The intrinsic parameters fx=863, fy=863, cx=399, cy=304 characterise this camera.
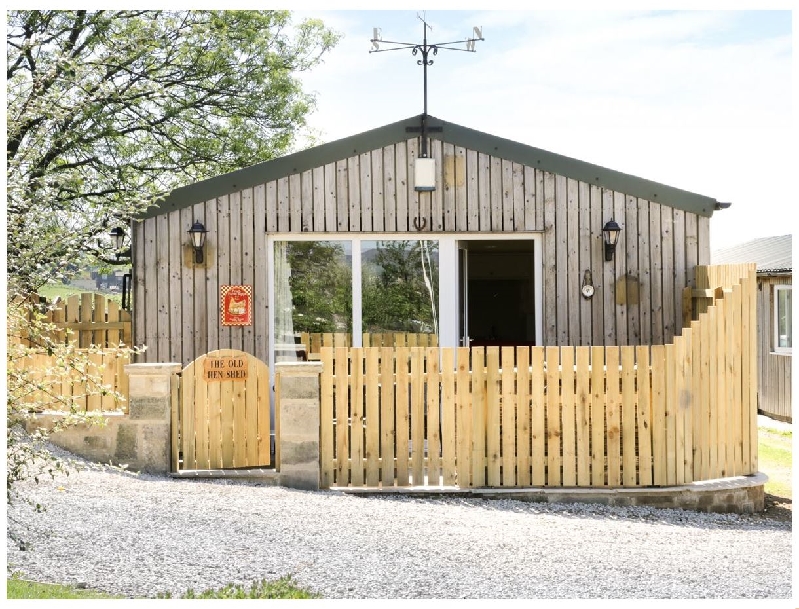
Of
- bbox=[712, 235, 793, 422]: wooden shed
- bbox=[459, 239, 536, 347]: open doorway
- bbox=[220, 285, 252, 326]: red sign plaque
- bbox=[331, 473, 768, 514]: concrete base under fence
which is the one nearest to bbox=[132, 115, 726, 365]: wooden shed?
bbox=[220, 285, 252, 326]: red sign plaque

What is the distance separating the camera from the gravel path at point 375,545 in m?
Result: 5.29

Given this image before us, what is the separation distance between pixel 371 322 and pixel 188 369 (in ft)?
8.97

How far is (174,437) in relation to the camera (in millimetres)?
8508

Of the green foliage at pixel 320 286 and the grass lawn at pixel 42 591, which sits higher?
the green foliage at pixel 320 286

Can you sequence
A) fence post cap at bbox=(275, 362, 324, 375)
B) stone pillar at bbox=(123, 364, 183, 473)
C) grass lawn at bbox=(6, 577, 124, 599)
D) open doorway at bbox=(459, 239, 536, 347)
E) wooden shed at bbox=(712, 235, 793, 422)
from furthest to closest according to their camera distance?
wooden shed at bbox=(712, 235, 793, 422) < open doorway at bbox=(459, 239, 536, 347) < stone pillar at bbox=(123, 364, 183, 473) < fence post cap at bbox=(275, 362, 324, 375) < grass lawn at bbox=(6, 577, 124, 599)

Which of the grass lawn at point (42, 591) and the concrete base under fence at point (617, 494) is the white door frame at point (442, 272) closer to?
the concrete base under fence at point (617, 494)

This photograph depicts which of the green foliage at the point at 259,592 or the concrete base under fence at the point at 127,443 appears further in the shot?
the concrete base under fence at the point at 127,443

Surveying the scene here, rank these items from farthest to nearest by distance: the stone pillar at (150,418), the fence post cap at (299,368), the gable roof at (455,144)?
1. the gable roof at (455,144)
2. the stone pillar at (150,418)
3. the fence post cap at (299,368)

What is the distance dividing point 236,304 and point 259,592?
5.79m

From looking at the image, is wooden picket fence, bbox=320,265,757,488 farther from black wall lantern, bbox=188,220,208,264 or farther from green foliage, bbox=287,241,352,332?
black wall lantern, bbox=188,220,208,264

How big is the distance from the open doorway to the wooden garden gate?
235 inches

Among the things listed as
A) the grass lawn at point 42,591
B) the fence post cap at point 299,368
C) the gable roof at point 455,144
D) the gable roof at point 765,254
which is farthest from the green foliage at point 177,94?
the grass lawn at point 42,591

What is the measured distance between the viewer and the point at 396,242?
34.7 feet

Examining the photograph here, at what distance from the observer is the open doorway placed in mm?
14625
